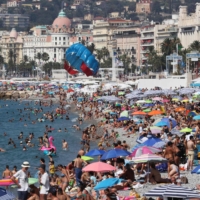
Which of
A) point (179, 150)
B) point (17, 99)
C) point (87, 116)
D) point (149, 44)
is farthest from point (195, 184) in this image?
point (149, 44)

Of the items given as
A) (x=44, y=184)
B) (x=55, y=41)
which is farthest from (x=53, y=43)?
(x=44, y=184)

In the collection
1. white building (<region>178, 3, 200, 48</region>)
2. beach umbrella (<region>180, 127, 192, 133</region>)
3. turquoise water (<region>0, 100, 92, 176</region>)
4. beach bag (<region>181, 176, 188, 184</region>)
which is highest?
white building (<region>178, 3, 200, 48</region>)

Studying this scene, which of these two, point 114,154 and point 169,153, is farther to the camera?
point 114,154

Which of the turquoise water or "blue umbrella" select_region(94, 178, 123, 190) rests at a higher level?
"blue umbrella" select_region(94, 178, 123, 190)

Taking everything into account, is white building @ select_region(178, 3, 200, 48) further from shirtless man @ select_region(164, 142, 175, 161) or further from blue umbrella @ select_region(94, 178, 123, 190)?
blue umbrella @ select_region(94, 178, 123, 190)

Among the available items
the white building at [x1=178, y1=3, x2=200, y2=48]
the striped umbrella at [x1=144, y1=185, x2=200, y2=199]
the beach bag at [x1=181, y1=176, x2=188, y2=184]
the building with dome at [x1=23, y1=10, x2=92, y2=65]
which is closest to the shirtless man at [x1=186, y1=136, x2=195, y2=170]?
the beach bag at [x1=181, y1=176, x2=188, y2=184]

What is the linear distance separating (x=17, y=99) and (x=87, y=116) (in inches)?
1641

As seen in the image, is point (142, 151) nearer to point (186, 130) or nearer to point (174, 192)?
point (174, 192)

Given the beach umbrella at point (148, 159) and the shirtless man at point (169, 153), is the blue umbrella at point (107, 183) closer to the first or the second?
the beach umbrella at point (148, 159)

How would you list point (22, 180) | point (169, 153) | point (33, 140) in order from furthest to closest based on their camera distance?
point (33, 140) < point (169, 153) < point (22, 180)

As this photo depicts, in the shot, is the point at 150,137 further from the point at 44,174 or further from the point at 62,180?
the point at 44,174

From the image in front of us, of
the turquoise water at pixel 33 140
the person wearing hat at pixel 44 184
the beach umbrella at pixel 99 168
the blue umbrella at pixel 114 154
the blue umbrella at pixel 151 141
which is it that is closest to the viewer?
the person wearing hat at pixel 44 184

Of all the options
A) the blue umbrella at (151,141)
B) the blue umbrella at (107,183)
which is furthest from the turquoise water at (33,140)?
the blue umbrella at (107,183)

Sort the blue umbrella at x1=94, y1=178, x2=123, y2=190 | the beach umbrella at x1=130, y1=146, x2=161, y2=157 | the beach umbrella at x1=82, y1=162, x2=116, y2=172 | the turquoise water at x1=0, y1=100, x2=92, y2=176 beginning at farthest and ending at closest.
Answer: the turquoise water at x1=0, y1=100, x2=92, y2=176, the beach umbrella at x1=130, y1=146, x2=161, y2=157, the beach umbrella at x1=82, y1=162, x2=116, y2=172, the blue umbrella at x1=94, y1=178, x2=123, y2=190
